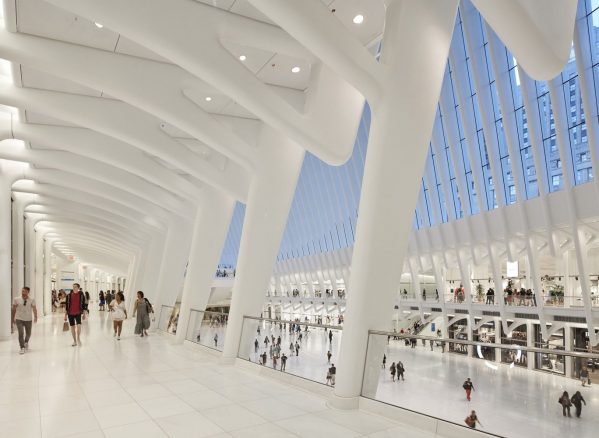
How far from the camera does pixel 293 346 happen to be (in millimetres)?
8438

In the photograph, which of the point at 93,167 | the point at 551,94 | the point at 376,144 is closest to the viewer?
the point at 376,144

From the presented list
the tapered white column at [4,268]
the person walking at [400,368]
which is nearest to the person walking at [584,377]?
the person walking at [400,368]

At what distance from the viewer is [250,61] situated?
33.8 ft

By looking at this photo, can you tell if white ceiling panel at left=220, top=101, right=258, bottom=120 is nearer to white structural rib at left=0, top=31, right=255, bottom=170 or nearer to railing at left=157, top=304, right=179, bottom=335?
white structural rib at left=0, top=31, right=255, bottom=170

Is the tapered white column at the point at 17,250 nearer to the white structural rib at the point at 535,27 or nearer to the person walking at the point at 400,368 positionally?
the person walking at the point at 400,368

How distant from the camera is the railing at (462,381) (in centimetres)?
454

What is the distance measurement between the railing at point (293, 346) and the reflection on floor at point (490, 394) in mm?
1374

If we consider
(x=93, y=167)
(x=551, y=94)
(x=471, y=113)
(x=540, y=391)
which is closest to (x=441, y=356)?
Answer: (x=540, y=391)

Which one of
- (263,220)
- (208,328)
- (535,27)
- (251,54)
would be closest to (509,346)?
(535,27)

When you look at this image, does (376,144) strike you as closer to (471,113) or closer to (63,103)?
(63,103)

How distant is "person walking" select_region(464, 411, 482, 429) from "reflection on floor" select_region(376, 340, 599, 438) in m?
0.05

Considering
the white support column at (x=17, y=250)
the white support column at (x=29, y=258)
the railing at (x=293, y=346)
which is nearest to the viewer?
the railing at (x=293, y=346)

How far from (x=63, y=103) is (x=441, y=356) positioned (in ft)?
35.2

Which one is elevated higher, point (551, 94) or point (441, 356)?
point (551, 94)
